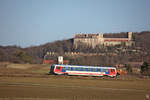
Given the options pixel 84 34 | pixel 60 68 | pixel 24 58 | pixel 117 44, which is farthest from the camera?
pixel 84 34

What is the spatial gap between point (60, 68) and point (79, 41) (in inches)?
4546

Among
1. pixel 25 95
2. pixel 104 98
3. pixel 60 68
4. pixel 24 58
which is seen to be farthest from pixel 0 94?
pixel 24 58

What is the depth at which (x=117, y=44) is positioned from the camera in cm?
15162

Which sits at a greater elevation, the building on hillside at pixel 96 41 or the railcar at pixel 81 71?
the building on hillside at pixel 96 41

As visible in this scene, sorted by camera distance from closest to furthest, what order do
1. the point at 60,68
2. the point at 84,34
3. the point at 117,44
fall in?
1. the point at 60,68
2. the point at 117,44
3. the point at 84,34

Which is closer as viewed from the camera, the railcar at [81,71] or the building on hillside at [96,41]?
the railcar at [81,71]

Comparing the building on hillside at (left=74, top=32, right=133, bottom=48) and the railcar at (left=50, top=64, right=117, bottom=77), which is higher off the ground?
the building on hillside at (left=74, top=32, right=133, bottom=48)

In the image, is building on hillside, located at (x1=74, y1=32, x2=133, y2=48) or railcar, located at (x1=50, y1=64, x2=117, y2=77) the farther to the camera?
building on hillside, located at (x1=74, y1=32, x2=133, y2=48)

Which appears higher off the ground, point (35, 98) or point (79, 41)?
point (79, 41)

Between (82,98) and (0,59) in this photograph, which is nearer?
(82,98)

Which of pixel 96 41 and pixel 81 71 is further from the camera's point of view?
pixel 96 41

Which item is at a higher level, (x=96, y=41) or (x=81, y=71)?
(x=96, y=41)

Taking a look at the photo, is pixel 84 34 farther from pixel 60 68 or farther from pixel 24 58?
pixel 60 68

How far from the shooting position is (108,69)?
43656 mm
